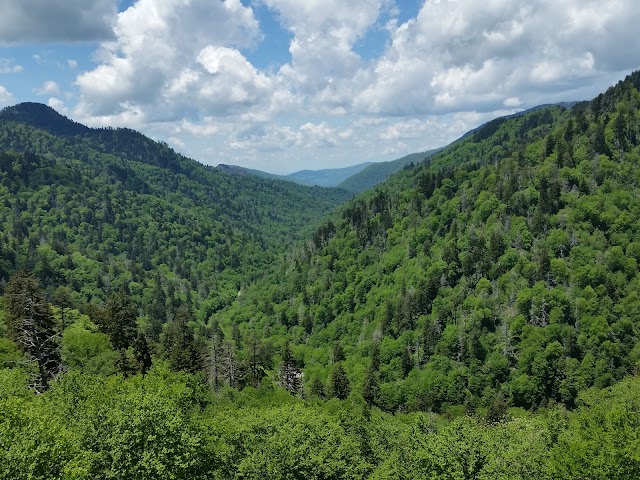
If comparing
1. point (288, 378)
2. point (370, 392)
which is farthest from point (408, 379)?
point (288, 378)

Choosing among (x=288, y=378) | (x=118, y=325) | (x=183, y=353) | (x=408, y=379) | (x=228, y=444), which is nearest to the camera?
(x=228, y=444)

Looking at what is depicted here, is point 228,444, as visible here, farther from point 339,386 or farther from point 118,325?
point 339,386

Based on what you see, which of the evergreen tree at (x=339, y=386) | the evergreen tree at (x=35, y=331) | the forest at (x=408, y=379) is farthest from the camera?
the evergreen tree at (x=339, y=386)

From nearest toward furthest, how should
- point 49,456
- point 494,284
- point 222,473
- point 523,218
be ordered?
point 49,456 < point 222,473 < point 494,284 < point 523,218

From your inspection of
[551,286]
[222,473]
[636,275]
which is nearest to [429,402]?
[551,286]

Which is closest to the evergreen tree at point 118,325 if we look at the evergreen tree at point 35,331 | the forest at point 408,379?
the forest at point 408,379

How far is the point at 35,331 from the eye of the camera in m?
62.3

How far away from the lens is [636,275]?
164m

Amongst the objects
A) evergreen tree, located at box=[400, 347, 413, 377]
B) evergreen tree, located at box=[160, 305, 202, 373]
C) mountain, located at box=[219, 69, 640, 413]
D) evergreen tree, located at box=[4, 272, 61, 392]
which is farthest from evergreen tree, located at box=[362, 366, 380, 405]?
evergreen tree, located at box=[4, 272, 61, 392]

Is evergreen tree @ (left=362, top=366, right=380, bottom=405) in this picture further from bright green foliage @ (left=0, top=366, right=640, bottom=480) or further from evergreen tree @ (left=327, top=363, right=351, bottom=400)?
bright green foliage @ (left=0, top=366, right=640, bottom=480)

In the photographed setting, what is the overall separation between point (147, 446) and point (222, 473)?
35.3 feet

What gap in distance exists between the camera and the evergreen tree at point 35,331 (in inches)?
2452

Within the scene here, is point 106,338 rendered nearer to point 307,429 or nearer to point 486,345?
point 307,429

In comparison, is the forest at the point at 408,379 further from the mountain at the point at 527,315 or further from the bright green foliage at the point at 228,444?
the mountain at the point at 527,315
